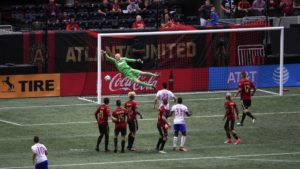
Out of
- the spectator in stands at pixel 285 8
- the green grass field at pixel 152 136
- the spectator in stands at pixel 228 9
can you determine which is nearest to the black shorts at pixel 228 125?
the green grass field at pixel 152 136

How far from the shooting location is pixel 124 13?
51.1 m

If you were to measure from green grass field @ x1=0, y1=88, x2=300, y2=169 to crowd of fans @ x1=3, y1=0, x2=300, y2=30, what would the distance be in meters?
4.99

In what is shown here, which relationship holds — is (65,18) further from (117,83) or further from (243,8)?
(243,8)

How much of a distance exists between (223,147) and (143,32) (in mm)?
12053

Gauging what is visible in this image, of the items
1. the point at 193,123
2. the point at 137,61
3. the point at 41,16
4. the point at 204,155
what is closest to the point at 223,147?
the point at 204,155

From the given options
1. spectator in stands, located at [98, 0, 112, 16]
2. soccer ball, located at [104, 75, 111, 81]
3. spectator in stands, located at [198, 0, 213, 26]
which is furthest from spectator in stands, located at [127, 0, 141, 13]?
soccer ball, located at [104, 75, 111, 81]

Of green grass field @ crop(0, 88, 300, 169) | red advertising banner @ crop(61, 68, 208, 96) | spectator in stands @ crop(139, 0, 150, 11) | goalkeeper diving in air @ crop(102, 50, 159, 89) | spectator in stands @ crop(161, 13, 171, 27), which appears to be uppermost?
spectator in stands @ crop(139, 0, 150, 11)

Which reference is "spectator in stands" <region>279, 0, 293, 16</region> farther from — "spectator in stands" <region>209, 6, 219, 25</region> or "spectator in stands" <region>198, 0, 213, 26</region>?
"spectator in stands" <region>209, 6, 219, 25</region>

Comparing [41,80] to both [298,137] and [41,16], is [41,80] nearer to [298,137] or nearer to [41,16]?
[41,16]

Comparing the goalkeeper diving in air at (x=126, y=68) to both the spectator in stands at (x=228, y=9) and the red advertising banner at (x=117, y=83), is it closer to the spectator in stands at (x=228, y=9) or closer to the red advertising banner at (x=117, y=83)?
the red advertising banner at (x=117, y=83)

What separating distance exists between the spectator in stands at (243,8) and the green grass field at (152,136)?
25.0ft

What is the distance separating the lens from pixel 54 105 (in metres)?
43.7

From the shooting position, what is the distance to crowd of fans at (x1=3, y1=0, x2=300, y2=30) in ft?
162

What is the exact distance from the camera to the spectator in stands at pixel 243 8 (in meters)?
53.2
